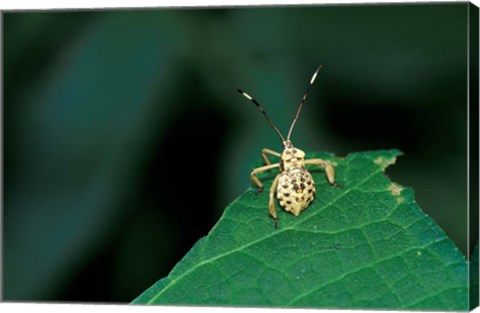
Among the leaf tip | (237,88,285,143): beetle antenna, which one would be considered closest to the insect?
(237,88,285,143): beetle antenna

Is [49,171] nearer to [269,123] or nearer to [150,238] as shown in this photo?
[150,238]

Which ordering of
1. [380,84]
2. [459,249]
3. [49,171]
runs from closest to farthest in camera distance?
1. [459,249]
2. [380,84]
3. [49,171]

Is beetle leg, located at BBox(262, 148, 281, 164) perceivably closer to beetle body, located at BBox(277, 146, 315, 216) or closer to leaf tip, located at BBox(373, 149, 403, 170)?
beetle body, located at BBox(277, 146, 315, 216)

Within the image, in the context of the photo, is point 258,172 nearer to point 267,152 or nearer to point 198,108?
point 267,152

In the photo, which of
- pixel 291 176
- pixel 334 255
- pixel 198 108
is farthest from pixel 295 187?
pixel 198 108

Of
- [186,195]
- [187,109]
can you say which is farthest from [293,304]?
[187,109]

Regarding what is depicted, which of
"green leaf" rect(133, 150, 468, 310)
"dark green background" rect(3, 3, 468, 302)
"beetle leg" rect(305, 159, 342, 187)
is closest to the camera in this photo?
"green leaf" rect(133, 150, 468, 310)
